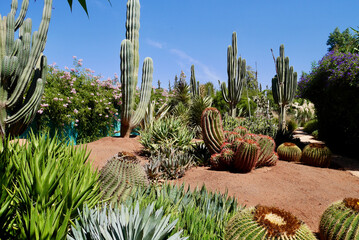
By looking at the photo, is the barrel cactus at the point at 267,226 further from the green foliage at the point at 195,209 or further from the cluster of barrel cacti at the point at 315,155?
the cluster of barrel cacti at the point at 315,155

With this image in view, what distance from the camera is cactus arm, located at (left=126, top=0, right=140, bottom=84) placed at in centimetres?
981

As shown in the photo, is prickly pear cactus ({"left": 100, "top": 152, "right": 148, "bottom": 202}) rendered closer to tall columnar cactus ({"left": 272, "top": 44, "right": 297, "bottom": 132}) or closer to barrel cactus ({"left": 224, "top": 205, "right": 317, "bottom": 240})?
barrel cactus ({"left": 224, "top": 205, "right": 317, "bottom": 240})

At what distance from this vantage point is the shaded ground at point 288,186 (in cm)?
445

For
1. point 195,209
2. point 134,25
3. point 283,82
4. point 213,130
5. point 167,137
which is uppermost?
point 134,25

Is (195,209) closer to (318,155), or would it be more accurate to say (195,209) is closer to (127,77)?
(318,155)

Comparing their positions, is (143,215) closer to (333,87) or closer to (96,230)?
(96,230)

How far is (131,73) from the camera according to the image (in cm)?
946

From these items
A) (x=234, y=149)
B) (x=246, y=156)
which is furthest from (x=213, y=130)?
(x=246, y=156)

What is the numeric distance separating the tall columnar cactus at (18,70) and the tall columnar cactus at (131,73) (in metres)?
2.55

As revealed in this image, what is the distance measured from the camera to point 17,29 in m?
9.33

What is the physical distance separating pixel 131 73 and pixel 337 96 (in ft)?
25.0

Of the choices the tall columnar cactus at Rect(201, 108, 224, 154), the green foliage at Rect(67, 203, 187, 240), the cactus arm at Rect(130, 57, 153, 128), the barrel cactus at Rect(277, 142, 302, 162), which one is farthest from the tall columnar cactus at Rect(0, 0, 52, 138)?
the barrel cactus at Rect(277, 142, 302, 162)

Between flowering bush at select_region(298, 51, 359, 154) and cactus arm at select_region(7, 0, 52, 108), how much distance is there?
9.85 meters

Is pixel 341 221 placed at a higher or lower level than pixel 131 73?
lower
